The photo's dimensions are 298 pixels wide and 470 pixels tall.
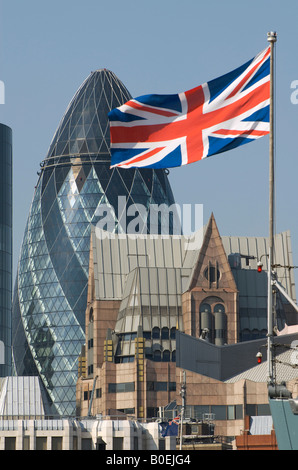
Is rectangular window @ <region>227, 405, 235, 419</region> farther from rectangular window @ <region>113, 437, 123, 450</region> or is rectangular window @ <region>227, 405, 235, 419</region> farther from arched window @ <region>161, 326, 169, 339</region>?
rectangular window @ <region>113, 437, 123, 450</region>

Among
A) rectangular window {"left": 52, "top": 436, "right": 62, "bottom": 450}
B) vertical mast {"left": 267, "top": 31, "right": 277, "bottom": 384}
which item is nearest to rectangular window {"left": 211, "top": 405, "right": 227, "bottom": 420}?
rectangular window {"left": 52, "top": 436, "right": 62, "bottom": 450}

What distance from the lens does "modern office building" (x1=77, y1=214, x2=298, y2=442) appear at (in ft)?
442

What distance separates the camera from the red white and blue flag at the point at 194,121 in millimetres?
46469

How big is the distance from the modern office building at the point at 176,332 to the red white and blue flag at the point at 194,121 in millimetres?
86539

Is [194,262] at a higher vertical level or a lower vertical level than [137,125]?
higher

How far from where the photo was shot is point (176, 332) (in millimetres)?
136375

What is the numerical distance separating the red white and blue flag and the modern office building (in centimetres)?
8654

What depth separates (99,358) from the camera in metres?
155

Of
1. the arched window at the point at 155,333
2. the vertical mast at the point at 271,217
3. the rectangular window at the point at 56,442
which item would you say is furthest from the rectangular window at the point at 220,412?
the vertical mast at the point at 271,217
